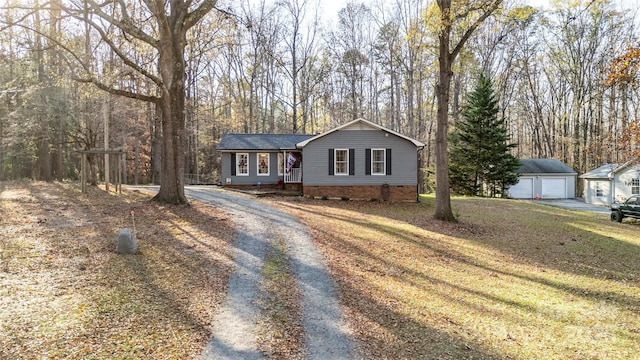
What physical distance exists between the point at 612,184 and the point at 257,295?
98.6 ft

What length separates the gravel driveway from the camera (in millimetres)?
4699

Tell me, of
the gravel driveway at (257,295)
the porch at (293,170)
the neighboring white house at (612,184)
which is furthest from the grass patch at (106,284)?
the neighboring white house at (612,184)

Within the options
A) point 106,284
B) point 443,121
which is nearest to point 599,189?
point 443,121

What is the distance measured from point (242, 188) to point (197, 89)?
1602 centimetres

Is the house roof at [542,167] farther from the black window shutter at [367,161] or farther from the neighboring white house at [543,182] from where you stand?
the black window shutter at [367,161]

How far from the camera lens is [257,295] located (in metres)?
6.48

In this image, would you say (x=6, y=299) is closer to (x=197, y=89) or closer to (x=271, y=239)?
(x=271, y=239)

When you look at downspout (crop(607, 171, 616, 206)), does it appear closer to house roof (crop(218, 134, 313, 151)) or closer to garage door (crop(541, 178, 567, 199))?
garage door (crop(541, 178, 567, 199))

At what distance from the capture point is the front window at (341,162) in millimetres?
20391

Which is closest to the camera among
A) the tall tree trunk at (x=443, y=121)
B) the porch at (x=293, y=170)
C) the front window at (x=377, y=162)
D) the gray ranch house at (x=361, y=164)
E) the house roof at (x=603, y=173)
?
the tall tree trunk at (x=443, y=121)

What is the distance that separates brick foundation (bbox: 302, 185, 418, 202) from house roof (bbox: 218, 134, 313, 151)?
149 inches

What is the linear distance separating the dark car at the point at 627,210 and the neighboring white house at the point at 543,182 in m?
11.9

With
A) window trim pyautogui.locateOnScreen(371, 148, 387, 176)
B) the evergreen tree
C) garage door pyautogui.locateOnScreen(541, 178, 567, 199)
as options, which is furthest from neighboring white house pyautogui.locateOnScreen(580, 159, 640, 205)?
window trim pyautogui.locateOnScreen(371, 148, 387, 176)

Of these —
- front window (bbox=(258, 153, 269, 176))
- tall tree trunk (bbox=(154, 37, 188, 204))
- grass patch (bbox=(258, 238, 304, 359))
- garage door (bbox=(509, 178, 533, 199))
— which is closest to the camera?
grass patch (bbox=(258, 238, 304, 359))
